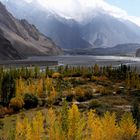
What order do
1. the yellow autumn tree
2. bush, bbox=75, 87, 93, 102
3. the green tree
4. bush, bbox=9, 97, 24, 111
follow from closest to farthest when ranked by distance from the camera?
the yellow autumn tree
bush, bbox=9, 97, 24, 111
the green tree
bush, bbox=75, 87, 93, 102

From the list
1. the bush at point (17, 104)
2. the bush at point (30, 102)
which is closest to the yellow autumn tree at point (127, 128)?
the bush at point (17, 104)

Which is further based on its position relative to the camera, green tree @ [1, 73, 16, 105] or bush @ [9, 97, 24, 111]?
green tree @ [1, 73, 16, 105]

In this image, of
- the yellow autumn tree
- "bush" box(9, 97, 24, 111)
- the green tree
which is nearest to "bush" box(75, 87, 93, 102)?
the green tree

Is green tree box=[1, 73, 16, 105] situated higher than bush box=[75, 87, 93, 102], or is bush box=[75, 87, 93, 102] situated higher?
green tree box=[1, 73, 16, 105]

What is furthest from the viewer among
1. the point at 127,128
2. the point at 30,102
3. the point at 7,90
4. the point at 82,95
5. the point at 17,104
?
the point at 82,95

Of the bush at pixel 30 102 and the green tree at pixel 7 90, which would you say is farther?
the green tree at pixel 7 90

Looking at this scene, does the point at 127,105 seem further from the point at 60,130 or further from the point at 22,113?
the point at 60,130

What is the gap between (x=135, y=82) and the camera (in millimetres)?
148000

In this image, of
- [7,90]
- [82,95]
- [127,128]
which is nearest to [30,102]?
[7,90]

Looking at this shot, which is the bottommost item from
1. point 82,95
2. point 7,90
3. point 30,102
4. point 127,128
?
point 82,95

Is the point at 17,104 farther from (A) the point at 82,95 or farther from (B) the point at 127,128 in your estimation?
(B) the point at 127,128

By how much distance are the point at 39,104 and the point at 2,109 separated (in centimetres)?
1172

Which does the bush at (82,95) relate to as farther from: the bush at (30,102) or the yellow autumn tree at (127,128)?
the yellow autumn tree at (127,128)

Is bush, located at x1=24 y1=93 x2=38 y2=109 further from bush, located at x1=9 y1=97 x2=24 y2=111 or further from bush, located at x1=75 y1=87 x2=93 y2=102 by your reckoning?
bush, located at x1=75 y1=87 x2=93 y2=102
